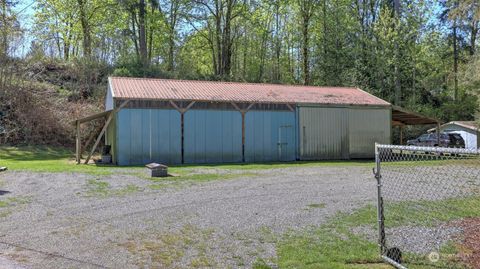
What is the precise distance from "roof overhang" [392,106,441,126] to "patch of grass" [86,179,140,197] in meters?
18.4

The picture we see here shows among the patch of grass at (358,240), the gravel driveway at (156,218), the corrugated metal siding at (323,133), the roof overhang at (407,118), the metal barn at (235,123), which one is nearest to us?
the patch of grass at (358,240)

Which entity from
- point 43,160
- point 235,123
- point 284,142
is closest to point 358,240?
point 235,123

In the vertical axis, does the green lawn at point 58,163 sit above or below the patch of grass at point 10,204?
above

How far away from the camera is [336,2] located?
4253 cm

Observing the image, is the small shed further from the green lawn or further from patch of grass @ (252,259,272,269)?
patch of grass @ (252,259,272,269)

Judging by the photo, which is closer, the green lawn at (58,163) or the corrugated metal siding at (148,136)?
the green lawn at (58,163)

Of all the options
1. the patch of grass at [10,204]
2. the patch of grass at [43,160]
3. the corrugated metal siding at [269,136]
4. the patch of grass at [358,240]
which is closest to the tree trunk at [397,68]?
the corrugated metal siding at [269,136]

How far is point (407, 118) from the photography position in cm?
2862

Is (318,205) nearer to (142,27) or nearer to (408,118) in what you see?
(408,118)

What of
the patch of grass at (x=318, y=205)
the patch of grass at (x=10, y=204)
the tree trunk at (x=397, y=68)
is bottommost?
the patch of grass at (x=318, y=205)

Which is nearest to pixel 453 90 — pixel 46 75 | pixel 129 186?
pixel 46 75

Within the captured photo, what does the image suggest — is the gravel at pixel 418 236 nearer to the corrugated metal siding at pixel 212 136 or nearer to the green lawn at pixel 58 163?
the green lawn at pixel 58 163

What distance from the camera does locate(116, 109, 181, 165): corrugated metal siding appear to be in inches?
773

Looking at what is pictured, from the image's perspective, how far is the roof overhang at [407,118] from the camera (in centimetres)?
2591
